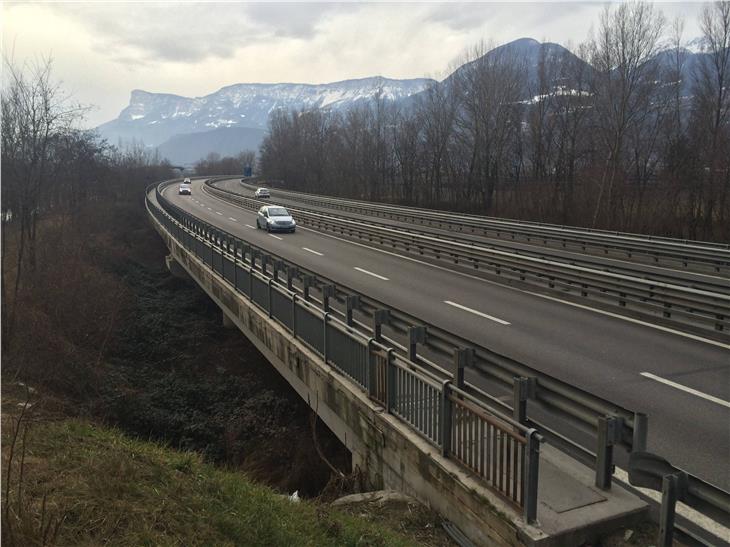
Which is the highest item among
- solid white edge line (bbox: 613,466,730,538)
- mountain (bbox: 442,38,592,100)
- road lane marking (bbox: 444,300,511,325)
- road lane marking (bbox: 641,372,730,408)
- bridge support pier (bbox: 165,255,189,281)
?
mountain (bbox: 442,38,592,100)

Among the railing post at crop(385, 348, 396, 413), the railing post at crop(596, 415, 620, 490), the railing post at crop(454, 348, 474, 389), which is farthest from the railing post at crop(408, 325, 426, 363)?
the railing post at crop(596, 415, 620, 490)

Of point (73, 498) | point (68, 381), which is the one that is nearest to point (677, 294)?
point (73, 498)

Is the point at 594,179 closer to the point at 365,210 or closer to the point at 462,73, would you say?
the point at 365,210

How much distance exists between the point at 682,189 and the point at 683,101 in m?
15.4

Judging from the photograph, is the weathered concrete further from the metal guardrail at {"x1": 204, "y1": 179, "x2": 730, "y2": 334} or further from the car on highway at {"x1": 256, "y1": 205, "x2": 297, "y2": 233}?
the car on highway at {"x1": 256, "y1": 205, "x2": 297, "y2": 233}

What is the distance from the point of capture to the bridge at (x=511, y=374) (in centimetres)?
499

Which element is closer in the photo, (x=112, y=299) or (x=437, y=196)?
(x=112, y=299)

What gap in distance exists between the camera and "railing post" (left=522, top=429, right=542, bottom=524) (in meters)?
4.61

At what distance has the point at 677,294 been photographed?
41.0ft

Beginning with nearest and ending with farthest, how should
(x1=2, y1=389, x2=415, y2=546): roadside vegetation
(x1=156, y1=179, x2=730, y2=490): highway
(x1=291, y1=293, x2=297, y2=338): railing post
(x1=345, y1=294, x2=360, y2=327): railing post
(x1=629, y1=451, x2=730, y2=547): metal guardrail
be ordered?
(x1=629, y1=451, x2=730, y2=547): metal guardrail, (x1=2, y1=389, x2=415, y2=546): roadside vegetation, (x1=156, y1=179, x2=730, y2=490): highway, (x1=345, y1=294, x2=360, y2=327): railing post, (x1=291, y1=293, x2=297, y2=338): railing post

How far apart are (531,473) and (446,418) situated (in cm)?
145

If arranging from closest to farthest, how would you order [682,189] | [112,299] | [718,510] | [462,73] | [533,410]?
[718,510]
[533,410]
[112,299]
[682,189]
[462,73]

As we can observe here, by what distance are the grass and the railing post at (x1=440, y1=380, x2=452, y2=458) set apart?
101cm

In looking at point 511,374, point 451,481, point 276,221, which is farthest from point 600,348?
point 276,221
